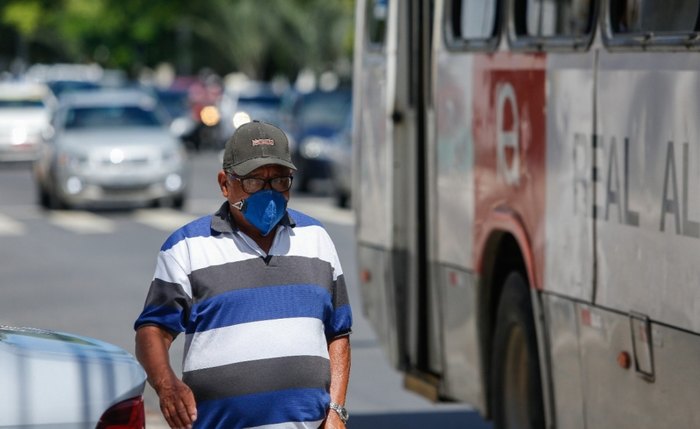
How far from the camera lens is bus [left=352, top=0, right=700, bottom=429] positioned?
6387mm

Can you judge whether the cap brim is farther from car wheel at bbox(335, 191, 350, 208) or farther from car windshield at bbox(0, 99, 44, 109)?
car windshield at bbox(0, 99, 44, 109)

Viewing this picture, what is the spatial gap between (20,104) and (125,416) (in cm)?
3601

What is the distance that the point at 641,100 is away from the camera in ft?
21.8

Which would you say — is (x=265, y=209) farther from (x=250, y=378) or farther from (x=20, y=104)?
(x=20, y=104)

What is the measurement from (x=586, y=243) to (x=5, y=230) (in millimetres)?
18004

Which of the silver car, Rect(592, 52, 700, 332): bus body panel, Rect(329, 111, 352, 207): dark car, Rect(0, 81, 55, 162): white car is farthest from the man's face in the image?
Rect(0, 81, 55, 162): white car

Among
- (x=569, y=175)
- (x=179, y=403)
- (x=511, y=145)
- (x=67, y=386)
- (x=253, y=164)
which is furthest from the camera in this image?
(x=511, y=145)

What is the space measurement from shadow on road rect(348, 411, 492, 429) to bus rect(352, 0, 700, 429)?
371 mm

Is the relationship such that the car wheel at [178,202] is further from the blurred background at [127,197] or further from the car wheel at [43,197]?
the car wheel at [43,197]

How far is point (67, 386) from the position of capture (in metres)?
4.67

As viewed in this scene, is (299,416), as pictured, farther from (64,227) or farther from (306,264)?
(64,227)

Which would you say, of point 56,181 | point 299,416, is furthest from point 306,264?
point 56,181

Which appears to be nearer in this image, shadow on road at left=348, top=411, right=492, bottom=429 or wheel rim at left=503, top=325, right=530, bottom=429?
wheel rim at left=503, top=325, right=530, bottom=429

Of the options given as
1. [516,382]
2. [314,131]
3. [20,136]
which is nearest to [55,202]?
[314,131]
